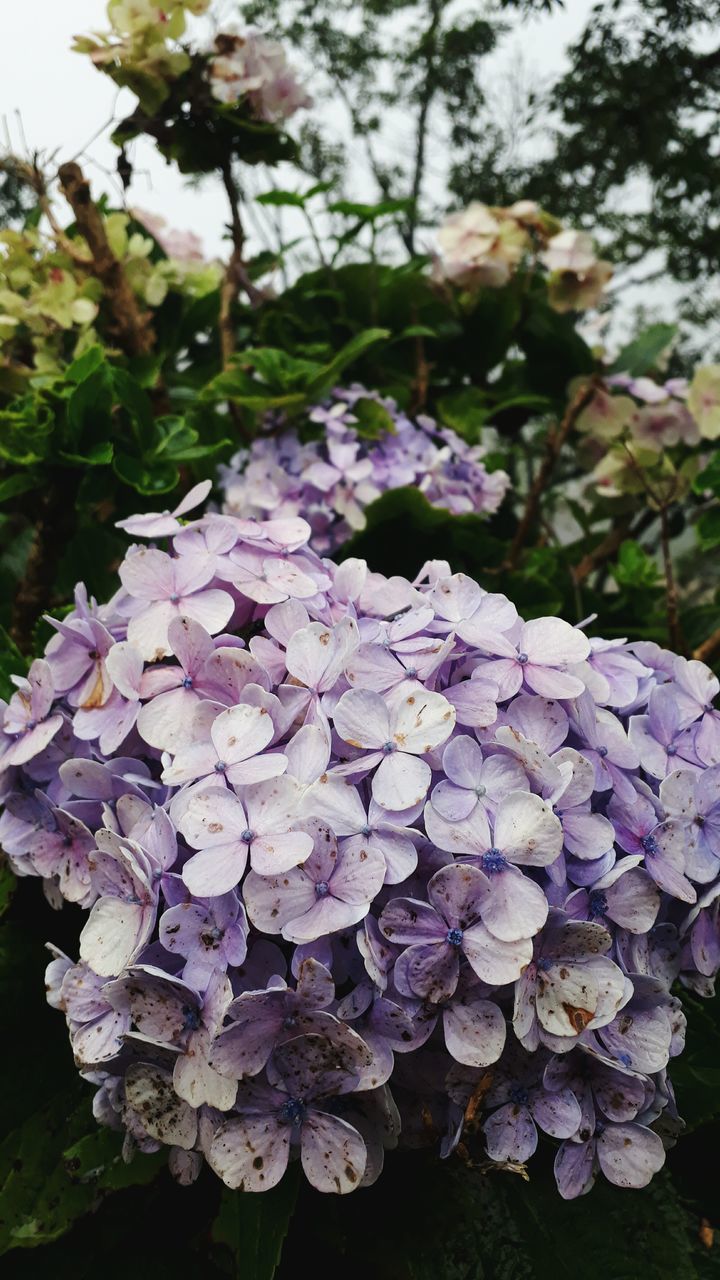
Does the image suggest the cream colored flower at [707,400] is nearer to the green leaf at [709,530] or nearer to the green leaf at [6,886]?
the green leaf at [709,530]

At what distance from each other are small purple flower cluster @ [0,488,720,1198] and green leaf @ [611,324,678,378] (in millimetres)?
988

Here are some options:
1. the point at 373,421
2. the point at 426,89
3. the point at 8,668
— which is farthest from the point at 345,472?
the point at 426,89

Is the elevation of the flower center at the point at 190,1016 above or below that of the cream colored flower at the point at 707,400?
below

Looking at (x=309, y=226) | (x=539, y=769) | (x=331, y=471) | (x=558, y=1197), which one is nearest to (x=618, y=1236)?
(x=558, y=1197)

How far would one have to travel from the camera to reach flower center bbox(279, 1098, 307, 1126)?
18.4 inches

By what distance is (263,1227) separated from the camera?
49 centimetres

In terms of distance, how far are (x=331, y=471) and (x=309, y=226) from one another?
376 millimetres

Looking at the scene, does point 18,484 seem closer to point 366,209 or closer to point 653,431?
point 366,209

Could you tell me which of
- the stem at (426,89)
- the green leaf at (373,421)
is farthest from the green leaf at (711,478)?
the stem at (426,89)

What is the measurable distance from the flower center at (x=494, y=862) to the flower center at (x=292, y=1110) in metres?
0.14

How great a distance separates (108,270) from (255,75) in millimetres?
279

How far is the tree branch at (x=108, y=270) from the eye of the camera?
41.7 inches

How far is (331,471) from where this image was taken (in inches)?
41.0

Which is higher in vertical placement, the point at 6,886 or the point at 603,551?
the point at 603,551
